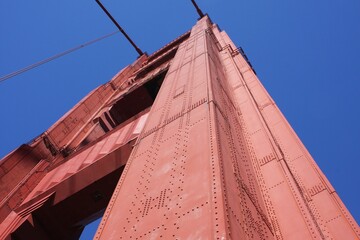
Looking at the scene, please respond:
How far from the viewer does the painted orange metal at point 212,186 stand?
3.52 meters

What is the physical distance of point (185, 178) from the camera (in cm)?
420

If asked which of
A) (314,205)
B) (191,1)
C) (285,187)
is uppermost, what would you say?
(191,1)

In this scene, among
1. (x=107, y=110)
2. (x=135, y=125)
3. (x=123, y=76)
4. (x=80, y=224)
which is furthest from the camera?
(x=123, y=76)

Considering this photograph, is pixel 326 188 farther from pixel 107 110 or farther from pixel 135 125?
pixel 107 110

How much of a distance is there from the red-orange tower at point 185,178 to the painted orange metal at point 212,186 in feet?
0.06

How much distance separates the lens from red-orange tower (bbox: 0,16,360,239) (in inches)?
147

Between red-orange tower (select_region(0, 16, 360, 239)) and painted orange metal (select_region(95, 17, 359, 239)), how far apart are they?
0.02 meters

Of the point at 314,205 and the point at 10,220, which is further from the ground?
the point at 10,220

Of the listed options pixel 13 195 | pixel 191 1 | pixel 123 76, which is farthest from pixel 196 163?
pixel 191 1

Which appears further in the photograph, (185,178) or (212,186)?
(185,178)

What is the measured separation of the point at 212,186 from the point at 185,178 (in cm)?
58

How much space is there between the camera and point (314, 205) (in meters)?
5.33

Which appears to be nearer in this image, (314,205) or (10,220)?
(314,205)

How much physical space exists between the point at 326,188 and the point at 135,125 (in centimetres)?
548
